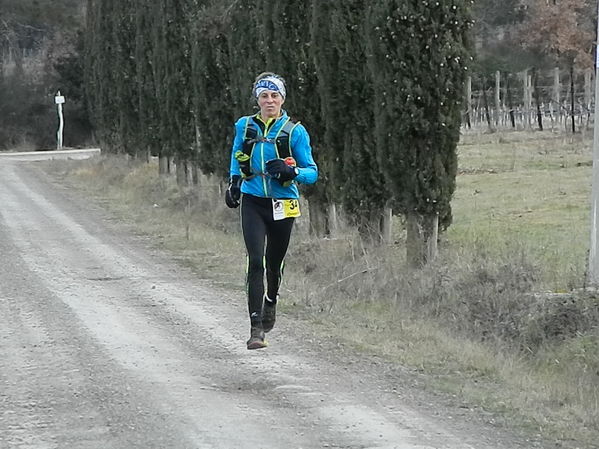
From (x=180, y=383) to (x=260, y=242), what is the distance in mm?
1303

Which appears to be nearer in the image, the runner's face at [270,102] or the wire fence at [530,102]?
the runner's face at [270,102]

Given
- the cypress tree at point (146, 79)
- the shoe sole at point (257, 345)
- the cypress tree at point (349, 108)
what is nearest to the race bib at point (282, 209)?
the shoe sole at point (257, 345)

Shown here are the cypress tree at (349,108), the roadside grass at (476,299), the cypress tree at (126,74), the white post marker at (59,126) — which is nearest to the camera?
the roadside grass at (476,299)

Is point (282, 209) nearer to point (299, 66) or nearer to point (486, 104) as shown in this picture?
point (299, 66)

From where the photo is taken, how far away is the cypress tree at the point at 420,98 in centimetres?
1234

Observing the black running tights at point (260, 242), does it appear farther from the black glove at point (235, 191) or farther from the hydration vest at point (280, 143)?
the hydration vest at point (280, 143)

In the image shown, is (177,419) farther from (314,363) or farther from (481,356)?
(481,356)

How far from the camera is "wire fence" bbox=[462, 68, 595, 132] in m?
43.1

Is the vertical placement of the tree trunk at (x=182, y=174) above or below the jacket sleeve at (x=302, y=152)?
below

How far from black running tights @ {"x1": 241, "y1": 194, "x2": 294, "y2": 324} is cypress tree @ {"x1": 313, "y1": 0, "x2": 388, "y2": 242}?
19.0 feet

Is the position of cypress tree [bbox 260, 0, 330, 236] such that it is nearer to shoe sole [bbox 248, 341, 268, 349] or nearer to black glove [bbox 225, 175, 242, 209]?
shoe sole [bbox 248, 341, 268, 349]

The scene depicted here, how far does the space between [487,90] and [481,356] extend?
42108mm

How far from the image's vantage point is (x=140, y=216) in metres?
22.3

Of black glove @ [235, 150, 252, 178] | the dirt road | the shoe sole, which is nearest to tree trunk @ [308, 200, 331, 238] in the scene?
the dirt road
